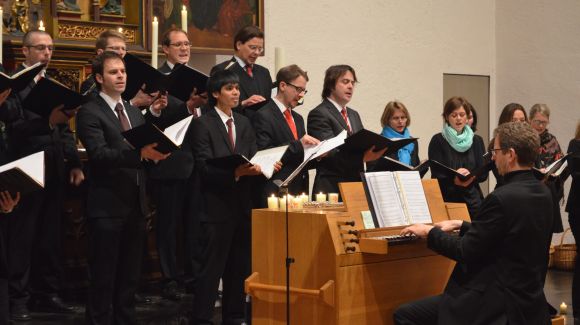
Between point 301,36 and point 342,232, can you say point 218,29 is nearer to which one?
point 301,36

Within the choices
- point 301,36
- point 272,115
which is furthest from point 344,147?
point 301,36

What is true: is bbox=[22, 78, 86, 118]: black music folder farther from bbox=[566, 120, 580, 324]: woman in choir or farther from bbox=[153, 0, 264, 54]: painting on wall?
bbox=[566, 120, 580, 324]: woman in choir

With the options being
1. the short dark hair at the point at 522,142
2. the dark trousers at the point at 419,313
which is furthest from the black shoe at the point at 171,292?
the short dark hair at the point at 522,142

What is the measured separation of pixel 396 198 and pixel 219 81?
4.52ft

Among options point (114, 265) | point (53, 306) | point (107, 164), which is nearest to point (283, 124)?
point (107, 164)

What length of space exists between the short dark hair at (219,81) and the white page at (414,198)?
1.26 meters

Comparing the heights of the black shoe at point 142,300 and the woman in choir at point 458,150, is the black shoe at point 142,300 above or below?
below

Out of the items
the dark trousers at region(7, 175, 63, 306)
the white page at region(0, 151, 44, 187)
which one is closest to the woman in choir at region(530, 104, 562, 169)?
the dark trousers at region(7, 175, 63, 306)

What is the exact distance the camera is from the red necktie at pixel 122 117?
4836 millimetres

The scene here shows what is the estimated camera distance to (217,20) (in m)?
7.74

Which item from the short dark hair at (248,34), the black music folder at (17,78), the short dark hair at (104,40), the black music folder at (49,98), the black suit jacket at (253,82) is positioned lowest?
the black music folder at (49,98)

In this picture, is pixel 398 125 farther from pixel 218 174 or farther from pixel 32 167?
pixel 32 167

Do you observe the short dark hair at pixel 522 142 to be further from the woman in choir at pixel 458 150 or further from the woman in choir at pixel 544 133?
the woman in choir at pixel 544 133

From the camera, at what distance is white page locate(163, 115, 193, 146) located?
15.3 ft
